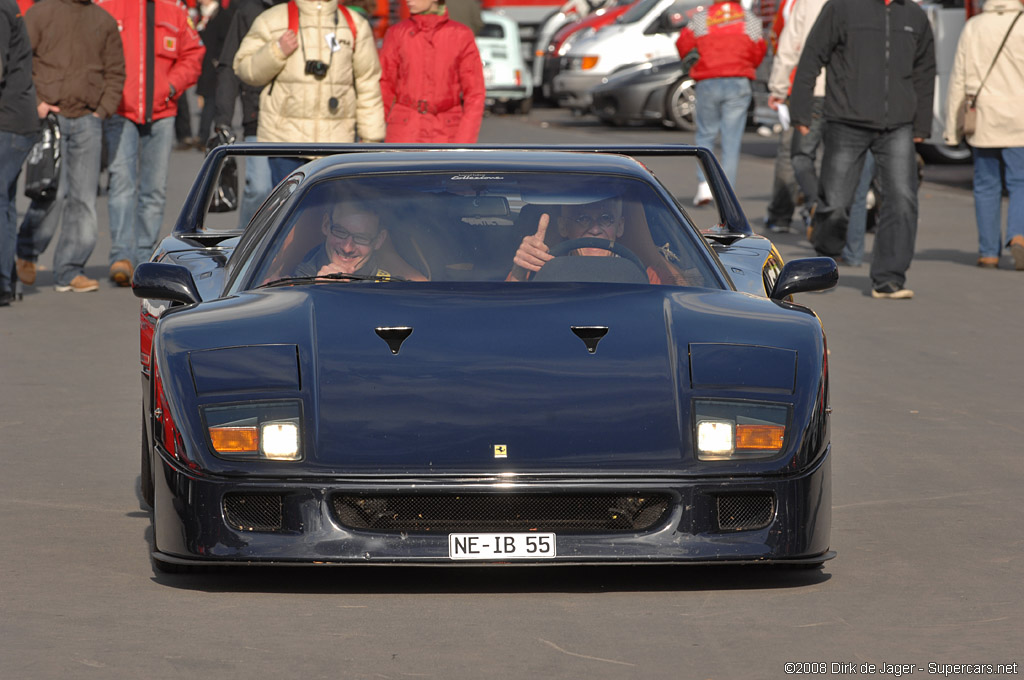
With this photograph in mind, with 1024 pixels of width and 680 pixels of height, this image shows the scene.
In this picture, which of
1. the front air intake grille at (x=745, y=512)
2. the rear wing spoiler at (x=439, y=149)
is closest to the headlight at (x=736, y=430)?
the front air intake grille at (x=745, y=512)

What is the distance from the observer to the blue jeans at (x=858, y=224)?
1461 cm

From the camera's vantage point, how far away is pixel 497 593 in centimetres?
546

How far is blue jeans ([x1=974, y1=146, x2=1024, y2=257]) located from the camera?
1446cm

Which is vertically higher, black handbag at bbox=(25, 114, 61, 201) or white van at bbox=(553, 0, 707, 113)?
black handbag at bbox=(25, 114, 61, 201)

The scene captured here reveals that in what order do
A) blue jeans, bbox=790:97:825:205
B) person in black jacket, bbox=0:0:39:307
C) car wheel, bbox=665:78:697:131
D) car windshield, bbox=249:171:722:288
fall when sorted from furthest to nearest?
car wheel, bbox=665:78:697:131
blue jeans, bbox=790:97:825:205
person in black jacket, bbox=0:0:39:307
car windshield, bbox=249:171:722:288

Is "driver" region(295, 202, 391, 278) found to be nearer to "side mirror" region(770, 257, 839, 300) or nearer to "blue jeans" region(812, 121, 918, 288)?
"side mirror" region(770, 257, 839, 300)

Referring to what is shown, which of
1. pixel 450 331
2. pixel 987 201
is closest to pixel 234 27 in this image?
pixel 987 201

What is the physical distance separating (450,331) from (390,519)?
630 millimetres

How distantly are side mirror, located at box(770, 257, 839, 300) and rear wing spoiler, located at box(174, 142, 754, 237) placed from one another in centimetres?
104

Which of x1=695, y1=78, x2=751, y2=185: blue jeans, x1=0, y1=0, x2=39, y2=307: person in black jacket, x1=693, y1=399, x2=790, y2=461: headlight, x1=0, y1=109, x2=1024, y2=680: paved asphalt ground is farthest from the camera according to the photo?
x1=695, y1=78, x2=751, y2=185: blue jeans

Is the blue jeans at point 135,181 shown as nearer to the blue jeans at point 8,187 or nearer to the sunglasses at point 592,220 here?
the blue jeans at point 8,187

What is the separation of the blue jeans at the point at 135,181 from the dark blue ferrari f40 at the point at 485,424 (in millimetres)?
7383

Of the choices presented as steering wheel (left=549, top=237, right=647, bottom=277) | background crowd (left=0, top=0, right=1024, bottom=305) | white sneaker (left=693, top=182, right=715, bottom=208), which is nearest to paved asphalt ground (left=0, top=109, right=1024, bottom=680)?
steering wheel (left=549, top=237, right=647, bottom=277)

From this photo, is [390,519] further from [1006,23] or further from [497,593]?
[1006,23]
